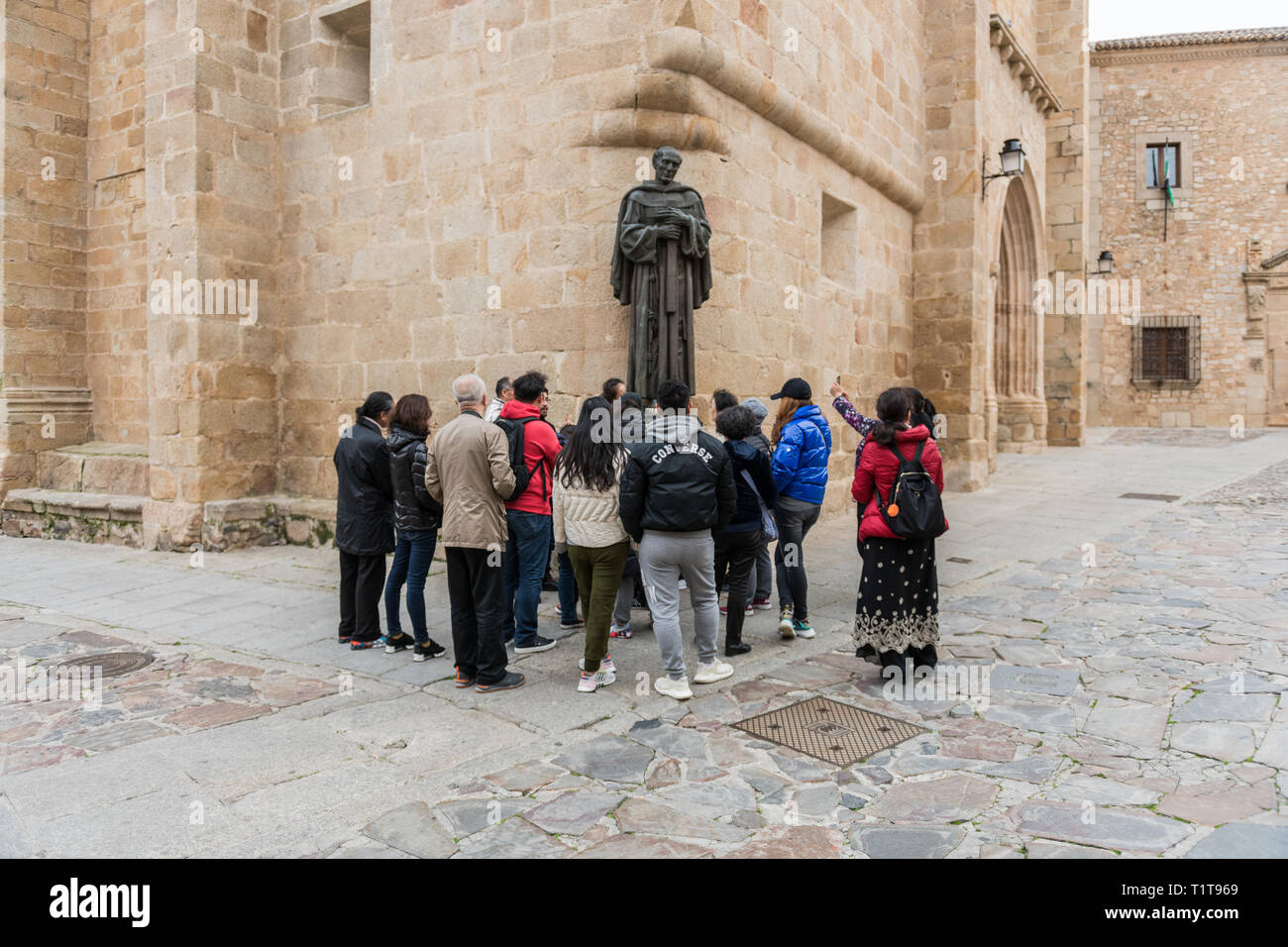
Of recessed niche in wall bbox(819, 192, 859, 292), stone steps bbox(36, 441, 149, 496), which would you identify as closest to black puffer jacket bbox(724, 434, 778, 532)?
recessed niche in wall bbox(819, 192, 859, 292)

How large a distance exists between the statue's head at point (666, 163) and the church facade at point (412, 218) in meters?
0.49

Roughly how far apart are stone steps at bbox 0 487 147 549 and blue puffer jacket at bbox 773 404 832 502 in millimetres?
7057

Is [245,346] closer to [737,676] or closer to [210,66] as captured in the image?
[210,66]

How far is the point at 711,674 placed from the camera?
5.11m

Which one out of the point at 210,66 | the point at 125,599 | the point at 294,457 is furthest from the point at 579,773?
the point at 210,66

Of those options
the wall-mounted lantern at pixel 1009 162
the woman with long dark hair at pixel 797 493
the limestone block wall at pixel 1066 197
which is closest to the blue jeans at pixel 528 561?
the woman with long dark hair at pixel 797 493

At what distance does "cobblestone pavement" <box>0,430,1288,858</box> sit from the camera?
331 cm

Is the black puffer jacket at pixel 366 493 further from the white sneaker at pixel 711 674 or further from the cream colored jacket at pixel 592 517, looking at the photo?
the white sneaker at pixel 711 674

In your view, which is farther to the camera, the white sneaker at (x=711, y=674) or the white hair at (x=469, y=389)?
the white hair at (x=469, y=389)

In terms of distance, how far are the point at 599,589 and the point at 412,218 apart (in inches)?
206

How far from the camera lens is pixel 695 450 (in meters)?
4.95

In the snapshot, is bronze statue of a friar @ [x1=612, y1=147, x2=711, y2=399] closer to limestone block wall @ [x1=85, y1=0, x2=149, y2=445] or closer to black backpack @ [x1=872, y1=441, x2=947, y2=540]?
black backpack @ [x1=872, y1=441, x2=947, y2=540]

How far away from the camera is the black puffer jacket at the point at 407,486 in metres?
5.61

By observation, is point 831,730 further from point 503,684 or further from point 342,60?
point 342,60
